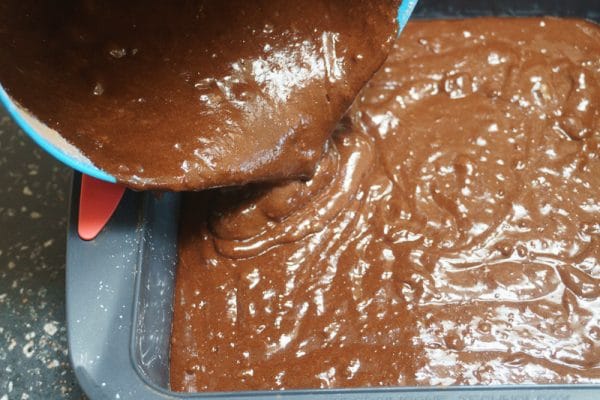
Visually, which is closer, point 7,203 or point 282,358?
point 282,358

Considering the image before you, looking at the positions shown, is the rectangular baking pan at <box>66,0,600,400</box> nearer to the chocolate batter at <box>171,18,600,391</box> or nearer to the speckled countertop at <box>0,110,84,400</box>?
the chocolate batter at <box>171,18,600,391</box>

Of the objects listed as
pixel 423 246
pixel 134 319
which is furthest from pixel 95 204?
pixel 423 246

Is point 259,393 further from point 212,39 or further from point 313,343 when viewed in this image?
point 212,39

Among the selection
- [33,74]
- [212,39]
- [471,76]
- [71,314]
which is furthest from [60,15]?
[471,76]

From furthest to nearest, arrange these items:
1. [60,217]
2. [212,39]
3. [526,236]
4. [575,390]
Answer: [60,217] < [526,236] < [212,39] < [575,390]

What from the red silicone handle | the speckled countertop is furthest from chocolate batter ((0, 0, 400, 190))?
the speckled countertop

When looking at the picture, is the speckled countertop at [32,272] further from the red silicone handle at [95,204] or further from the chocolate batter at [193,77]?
the chocolate batter at [193,77]

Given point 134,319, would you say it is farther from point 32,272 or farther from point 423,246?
point 423,246

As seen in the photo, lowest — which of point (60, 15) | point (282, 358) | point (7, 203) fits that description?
point (7, 203)
